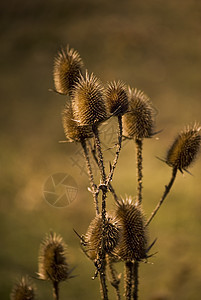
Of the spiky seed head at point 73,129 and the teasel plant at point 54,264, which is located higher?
the spiky seed head at point 73,129

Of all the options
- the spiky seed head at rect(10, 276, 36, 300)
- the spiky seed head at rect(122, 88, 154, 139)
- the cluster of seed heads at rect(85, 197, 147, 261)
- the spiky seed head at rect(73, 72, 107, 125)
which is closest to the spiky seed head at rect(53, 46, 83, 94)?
the spiky seed head at rect(73, 72, 107, 125)

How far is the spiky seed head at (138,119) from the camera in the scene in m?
1.47

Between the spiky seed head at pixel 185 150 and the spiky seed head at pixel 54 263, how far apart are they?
2.06 feet

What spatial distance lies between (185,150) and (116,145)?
40cm

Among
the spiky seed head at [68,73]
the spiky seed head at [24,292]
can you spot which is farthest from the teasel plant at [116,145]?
the spiky seed head at [24,292]

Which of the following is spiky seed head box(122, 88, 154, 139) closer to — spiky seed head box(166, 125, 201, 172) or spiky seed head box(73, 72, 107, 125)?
spiky seed head box(166, 125, 201, 172)

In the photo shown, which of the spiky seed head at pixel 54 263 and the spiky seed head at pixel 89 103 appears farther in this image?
the spiky seed head at pixel 54 263

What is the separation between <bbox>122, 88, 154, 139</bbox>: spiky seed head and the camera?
4.82 feet

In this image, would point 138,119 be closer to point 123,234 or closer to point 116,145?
point 116,145

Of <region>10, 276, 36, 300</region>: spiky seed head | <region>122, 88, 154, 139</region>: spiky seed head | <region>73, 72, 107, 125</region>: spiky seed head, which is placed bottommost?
<region>10, 276, 36, 300</region>: spiky seed head

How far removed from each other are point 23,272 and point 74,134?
1.99 m

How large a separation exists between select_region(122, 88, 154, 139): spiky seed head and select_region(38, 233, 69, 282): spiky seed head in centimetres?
58

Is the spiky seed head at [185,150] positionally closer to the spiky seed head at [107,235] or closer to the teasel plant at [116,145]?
the teasel plant at [116,145]

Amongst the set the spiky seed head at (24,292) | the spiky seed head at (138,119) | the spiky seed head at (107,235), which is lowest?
the spiky seed head at (24,292)
